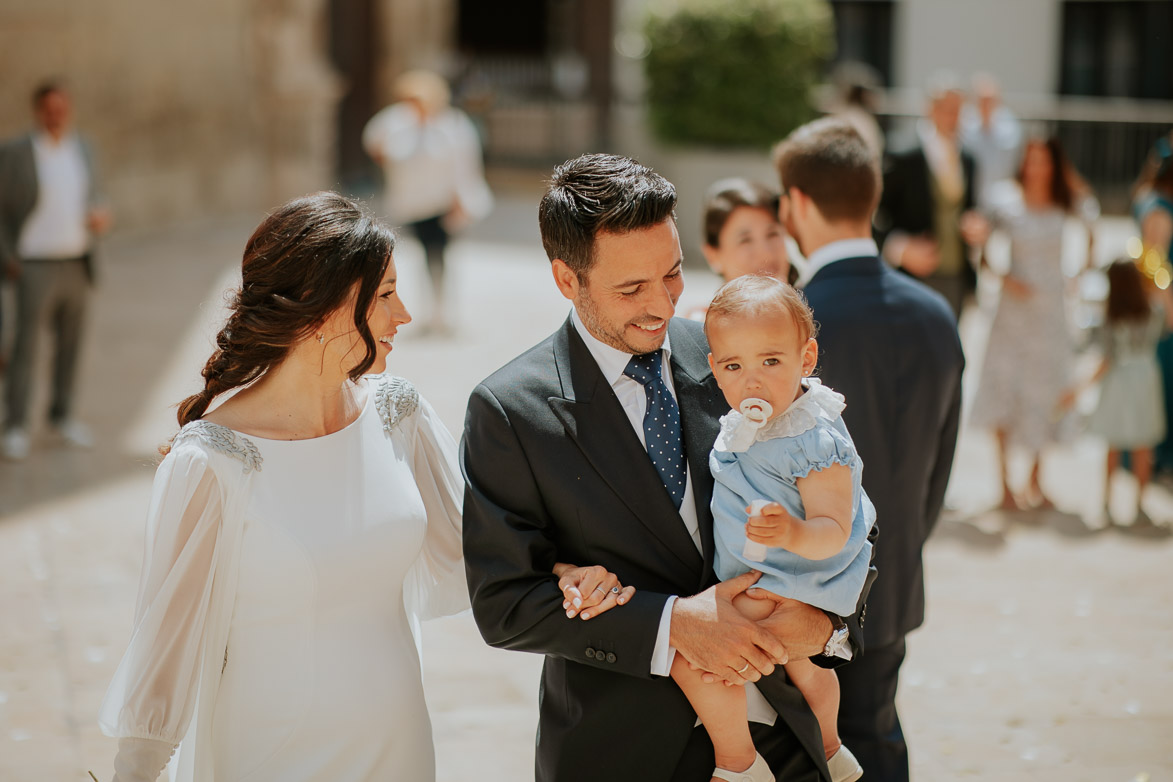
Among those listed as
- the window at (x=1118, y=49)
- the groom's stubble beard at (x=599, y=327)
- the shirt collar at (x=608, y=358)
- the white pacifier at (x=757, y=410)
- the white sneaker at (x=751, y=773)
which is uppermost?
the window at (x=1118, y=49)

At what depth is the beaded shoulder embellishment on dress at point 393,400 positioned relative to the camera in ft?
9.91

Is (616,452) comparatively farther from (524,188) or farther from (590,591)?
(524,188)

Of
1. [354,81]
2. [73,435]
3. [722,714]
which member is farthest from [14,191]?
[354,81]

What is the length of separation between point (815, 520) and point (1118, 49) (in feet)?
71.7

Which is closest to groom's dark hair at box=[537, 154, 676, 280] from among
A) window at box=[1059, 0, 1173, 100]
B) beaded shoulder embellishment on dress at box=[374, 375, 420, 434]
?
beaded shoulder embellishment on dress at box=[374, 375, 420, 434]

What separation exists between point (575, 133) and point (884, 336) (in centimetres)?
1803

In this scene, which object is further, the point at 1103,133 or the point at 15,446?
the point at 1103,133

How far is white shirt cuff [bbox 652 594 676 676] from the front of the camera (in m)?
2.62

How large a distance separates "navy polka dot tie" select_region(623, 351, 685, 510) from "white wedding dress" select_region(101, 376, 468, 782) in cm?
54

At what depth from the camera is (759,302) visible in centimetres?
263

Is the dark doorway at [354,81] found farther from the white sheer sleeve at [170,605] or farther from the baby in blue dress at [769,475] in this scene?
the baby in blue dress at [769,475]

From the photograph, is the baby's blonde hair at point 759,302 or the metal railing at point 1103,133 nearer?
the baby's blonde hair at point 759,302

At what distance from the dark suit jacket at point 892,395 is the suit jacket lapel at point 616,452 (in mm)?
1061

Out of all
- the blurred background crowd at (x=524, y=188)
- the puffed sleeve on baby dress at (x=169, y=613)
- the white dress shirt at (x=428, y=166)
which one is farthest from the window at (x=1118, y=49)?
the puffed sleeve on baby dress at (x=169, y=613)
